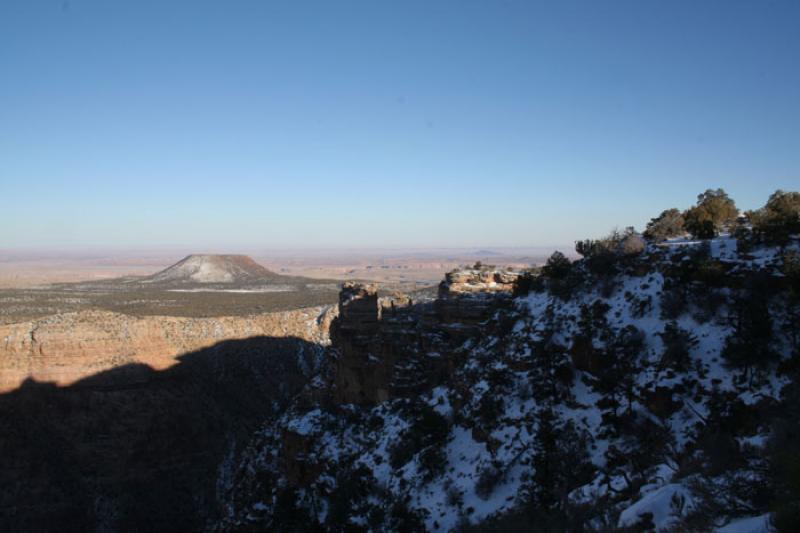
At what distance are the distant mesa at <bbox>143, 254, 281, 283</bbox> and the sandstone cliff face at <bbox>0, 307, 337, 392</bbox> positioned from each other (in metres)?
67.5

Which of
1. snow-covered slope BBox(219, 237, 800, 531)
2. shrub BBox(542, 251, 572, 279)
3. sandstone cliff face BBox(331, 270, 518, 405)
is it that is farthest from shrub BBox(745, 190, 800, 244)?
sandstone cliff face BBox(331, 270, 518, 405)

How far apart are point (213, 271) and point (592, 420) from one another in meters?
113

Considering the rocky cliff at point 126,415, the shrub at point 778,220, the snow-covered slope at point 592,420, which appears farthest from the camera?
the rocky cliff at point 126,415

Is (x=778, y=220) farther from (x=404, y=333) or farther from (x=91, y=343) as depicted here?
(x=91, y=343)

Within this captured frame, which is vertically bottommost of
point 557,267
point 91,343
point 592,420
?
point 91,343

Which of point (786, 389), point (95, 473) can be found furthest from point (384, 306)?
point (95, 473)

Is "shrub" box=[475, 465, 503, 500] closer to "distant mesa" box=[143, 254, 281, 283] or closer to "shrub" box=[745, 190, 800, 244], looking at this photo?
"shrub" box=[745, 190, 800, 244]

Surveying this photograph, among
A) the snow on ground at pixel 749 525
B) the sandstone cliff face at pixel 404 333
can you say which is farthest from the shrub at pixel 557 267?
the snow on ground at pixel 749 525

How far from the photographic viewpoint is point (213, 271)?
116938mm

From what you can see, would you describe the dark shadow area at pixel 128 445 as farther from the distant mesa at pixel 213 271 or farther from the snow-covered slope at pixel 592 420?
the distant mesa at pixel 213 271

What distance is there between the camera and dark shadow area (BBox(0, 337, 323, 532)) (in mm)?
29078

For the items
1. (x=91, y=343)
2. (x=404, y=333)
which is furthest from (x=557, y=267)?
(x=91, y=343)

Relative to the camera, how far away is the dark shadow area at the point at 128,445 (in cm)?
2908

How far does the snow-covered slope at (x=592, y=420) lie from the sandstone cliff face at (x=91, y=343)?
22246 mm
